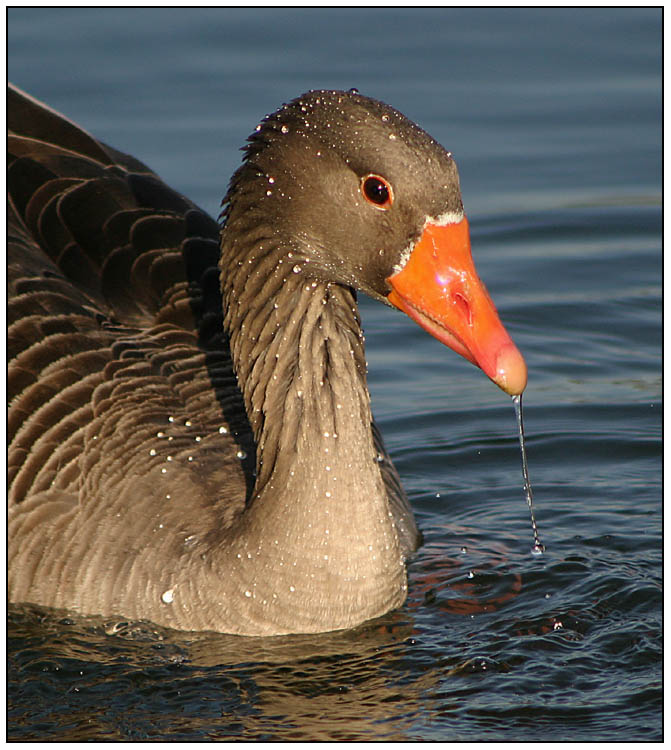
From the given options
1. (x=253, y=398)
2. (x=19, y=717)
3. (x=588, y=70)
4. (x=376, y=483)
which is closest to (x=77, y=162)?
(x=253, y=398)

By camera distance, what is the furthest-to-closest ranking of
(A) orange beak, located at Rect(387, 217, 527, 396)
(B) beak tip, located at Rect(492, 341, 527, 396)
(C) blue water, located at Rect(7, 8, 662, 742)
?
1. (C) blue water, located at Rect(7, 8, 662, 742)
2. (A) orange beak, located at Rect(387, 217, 527, 396)
3. (B) beak tip, located at Rect(492, 341, 527, 396)

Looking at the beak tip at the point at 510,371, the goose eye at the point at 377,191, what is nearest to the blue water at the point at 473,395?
the beak tip at the point at 510,371

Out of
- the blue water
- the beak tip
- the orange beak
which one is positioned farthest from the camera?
the blue water

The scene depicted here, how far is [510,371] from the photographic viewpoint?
21.1 ft

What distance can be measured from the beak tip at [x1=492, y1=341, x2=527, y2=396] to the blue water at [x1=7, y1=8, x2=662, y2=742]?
161 cm

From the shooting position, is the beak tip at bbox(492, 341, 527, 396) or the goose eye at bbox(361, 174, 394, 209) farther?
the goose eye at bbox(361, 174, 394, 209)

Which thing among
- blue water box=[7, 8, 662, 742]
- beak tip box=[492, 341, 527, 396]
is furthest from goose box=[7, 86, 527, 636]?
blue water box=[7, 8, 662, 742]

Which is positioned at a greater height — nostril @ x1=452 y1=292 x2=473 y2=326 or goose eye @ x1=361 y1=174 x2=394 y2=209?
goose eye @ x1=361 y1=174 x2=394 y2=209

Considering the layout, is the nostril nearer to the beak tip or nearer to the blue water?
the beak tip

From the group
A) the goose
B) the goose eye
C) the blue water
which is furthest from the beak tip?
the blue water

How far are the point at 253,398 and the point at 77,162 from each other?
8.87 feet

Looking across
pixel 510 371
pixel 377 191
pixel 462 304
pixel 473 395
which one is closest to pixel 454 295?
pixel 462 304

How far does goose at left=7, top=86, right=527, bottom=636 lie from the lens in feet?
21.9

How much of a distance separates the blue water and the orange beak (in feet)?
5.57
